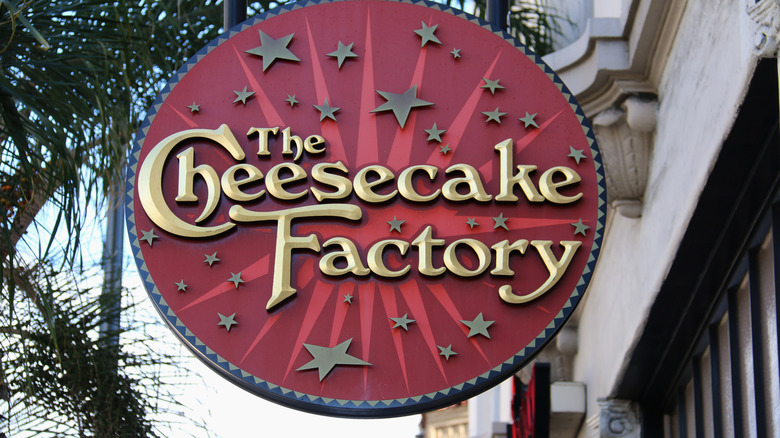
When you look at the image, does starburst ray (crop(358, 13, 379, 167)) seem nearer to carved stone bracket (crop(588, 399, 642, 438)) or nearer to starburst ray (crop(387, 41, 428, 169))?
starburst ray (crop(387, 41, 428, 169))

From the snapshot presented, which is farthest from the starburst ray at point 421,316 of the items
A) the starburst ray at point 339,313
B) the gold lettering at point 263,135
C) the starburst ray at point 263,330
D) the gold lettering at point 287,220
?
the gold lettering at point 263,135

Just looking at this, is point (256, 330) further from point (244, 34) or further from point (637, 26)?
point (637, 26)

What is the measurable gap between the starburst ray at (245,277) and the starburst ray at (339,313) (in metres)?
0.33

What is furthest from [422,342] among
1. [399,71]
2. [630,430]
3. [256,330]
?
[630,430]

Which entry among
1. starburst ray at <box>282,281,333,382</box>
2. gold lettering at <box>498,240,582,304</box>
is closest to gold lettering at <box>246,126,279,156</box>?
starburst ray at <box>282,281,333,382</box>

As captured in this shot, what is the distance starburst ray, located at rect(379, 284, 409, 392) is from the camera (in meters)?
4.79

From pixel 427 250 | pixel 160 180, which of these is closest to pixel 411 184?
pixel 427 250

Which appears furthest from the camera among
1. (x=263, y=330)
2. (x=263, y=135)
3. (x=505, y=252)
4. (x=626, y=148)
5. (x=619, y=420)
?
(x=619, y=420)

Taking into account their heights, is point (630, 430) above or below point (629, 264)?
below

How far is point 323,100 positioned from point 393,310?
1095 mm

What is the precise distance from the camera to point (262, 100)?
17.7 feet

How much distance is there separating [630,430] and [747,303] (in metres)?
2.10

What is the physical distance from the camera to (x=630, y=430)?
298 inches

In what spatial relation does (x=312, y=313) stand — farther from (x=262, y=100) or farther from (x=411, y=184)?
(x=262, y=100)
